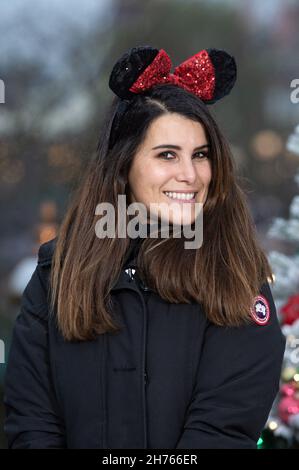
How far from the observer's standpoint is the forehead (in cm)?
221

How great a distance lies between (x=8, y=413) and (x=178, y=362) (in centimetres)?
49

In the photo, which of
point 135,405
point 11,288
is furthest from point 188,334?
point 11,288

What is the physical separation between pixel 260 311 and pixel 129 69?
2.43ft

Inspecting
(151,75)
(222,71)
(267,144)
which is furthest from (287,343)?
(267,144)

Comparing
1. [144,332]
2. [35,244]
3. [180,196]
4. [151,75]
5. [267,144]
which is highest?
[267,144]

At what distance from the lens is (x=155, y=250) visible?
219cm

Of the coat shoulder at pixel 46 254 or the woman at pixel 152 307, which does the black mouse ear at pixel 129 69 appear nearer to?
the woman at pixel 152 307

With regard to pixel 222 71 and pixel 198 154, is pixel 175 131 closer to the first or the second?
pixel 198 154

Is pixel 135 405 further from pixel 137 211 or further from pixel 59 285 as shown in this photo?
pixel 137 211

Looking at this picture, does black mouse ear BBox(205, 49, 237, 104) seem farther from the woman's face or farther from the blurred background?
the blurred background

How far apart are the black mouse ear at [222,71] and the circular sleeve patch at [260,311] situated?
2.05 feet

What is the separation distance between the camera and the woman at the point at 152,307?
6.73 ft

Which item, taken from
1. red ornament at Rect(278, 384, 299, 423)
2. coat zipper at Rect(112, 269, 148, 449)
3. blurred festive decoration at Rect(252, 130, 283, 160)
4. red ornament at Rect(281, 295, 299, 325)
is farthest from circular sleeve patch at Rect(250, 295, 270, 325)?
blurred festive decoration at Rect(252, 130, 283, 160)
